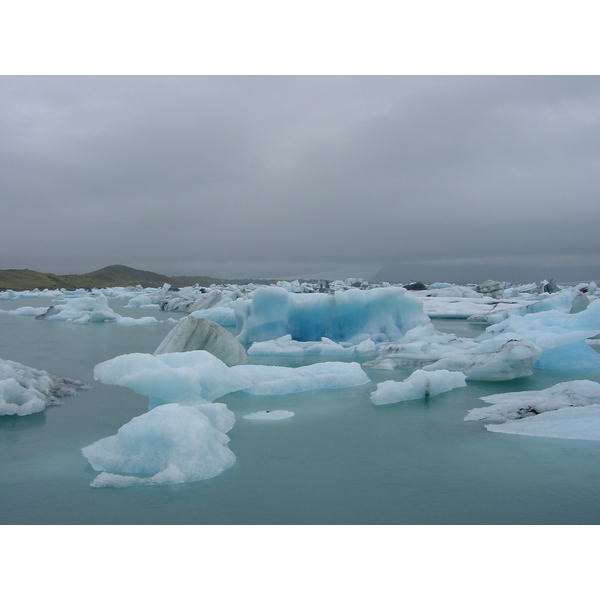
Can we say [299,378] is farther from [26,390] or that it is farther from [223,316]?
[223,316]

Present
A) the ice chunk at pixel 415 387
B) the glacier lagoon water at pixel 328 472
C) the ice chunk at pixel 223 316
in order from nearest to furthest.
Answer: the glacier lagoon water at pixel 328 472
the ice chunk at pixel 415 387
the ice chunk at pixel 223 316

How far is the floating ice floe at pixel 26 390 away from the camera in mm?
4566

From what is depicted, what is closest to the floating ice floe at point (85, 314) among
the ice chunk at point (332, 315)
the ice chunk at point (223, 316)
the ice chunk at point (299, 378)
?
the ice chunk at point (223, 316)

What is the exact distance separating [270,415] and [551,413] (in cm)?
260

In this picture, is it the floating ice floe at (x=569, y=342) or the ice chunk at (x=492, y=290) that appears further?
the ice chunk at (x=492, y=290)

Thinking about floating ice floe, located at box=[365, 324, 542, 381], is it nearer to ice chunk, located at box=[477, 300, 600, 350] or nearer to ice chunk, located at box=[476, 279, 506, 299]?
ice chunk, located at box=[477, 300, 600, 350]

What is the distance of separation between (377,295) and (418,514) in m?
8.18

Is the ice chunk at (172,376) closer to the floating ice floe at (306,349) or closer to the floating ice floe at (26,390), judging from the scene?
the floating ice floe at (26,390)

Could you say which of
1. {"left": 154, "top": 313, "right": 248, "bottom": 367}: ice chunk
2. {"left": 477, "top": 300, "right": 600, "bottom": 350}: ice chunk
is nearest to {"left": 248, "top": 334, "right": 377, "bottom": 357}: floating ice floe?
{"left": 154, "top": 313, "right": 248, "bottom": 367}: ice chunk

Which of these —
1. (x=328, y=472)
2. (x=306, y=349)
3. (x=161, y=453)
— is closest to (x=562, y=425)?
(x=328, y=472)

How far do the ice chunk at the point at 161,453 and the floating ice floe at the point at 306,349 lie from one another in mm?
5621

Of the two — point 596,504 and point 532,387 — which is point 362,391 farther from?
point 596,504

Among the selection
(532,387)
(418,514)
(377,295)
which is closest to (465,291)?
(377,295)

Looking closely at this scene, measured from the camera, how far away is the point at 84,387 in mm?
5793
